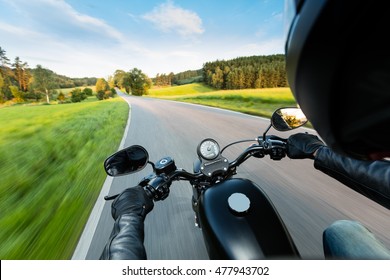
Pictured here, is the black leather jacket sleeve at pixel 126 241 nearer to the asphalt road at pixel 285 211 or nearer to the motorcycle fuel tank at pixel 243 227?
the motorcycle fuel tank at pixel 243 227

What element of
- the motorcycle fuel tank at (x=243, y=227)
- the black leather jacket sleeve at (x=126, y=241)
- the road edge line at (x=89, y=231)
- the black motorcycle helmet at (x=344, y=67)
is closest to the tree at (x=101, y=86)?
the road edge line at (x=89, y=231)

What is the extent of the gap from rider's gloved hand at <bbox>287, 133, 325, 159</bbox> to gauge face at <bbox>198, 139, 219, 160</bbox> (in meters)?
0.51

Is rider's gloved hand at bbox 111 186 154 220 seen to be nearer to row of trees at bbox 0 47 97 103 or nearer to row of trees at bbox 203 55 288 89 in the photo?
row of trees at bbox 203 55 288 89

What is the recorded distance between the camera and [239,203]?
0.88 metres

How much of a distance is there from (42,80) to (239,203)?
51.3 metres

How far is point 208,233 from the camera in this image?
915mm

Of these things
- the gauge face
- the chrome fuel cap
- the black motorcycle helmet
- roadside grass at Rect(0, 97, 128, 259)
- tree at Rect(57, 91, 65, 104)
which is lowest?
tree at Rect(57, 91, 65, 104)

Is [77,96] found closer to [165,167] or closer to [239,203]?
[165,167]

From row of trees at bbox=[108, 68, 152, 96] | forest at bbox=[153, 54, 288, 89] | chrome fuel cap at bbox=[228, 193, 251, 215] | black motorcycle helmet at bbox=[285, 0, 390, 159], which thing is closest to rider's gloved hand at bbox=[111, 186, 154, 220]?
chrome fuel cap at bbox=[228, 193, 251, 215]

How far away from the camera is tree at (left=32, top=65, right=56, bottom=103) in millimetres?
40172

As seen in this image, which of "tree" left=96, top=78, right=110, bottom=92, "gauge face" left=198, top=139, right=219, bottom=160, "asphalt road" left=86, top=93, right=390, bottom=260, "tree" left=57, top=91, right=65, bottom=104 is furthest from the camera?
"tree" left=96, top=78, right=110, bottom=92

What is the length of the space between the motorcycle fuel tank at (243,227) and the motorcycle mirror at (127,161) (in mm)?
476

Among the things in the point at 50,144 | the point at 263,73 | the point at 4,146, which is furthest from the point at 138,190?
the point at 263,73
